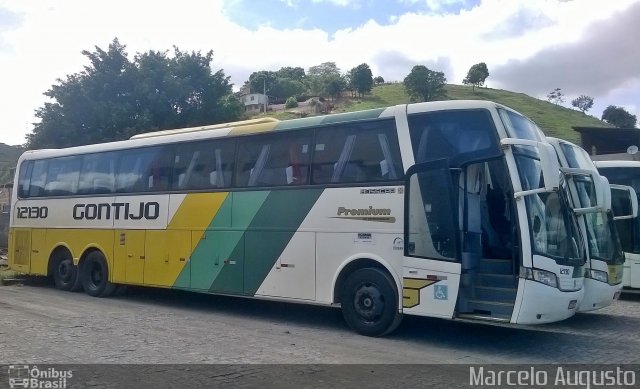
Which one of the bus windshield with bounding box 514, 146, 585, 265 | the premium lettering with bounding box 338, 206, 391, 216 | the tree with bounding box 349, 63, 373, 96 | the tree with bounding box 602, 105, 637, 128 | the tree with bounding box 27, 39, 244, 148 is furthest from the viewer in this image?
the tree with bounding box 349, 63, 373, 96

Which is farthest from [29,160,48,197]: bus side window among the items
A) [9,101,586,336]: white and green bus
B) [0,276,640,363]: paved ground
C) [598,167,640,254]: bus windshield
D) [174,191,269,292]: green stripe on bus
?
[598,167,640,254]: bus windshield

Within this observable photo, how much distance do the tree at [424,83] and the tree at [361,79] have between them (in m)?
10.5

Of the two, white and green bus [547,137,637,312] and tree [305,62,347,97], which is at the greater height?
tree [305,62,347,97]

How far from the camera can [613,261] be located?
10367 mm

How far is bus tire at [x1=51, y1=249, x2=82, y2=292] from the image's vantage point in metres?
14.9

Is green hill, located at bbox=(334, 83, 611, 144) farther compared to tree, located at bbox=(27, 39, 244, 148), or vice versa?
green hill, located at bbox=(334, 83, 611, 144)

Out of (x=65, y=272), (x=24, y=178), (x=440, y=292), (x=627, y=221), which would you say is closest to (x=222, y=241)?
(x=440, y=292)

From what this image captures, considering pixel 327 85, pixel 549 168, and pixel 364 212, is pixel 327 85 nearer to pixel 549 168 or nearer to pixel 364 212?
pixel 364 212

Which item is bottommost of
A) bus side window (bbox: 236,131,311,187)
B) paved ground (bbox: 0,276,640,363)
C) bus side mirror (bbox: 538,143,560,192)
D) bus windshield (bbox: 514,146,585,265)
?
paved ground (bbox: 0,276,640,363)

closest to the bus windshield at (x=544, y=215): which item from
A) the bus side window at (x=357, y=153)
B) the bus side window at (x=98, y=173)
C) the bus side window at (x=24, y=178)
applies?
the bus side window at (x=357, y=153)

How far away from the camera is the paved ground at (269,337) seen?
7910mm

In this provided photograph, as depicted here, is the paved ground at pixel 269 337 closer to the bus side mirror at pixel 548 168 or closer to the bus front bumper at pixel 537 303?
the bus front bumper at pixel 537 303

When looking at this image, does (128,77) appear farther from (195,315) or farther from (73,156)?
(195,315)

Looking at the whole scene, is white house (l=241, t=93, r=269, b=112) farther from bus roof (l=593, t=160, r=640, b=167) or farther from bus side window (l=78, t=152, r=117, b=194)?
bus roof (l=593, t=160, r=640, b=167)
